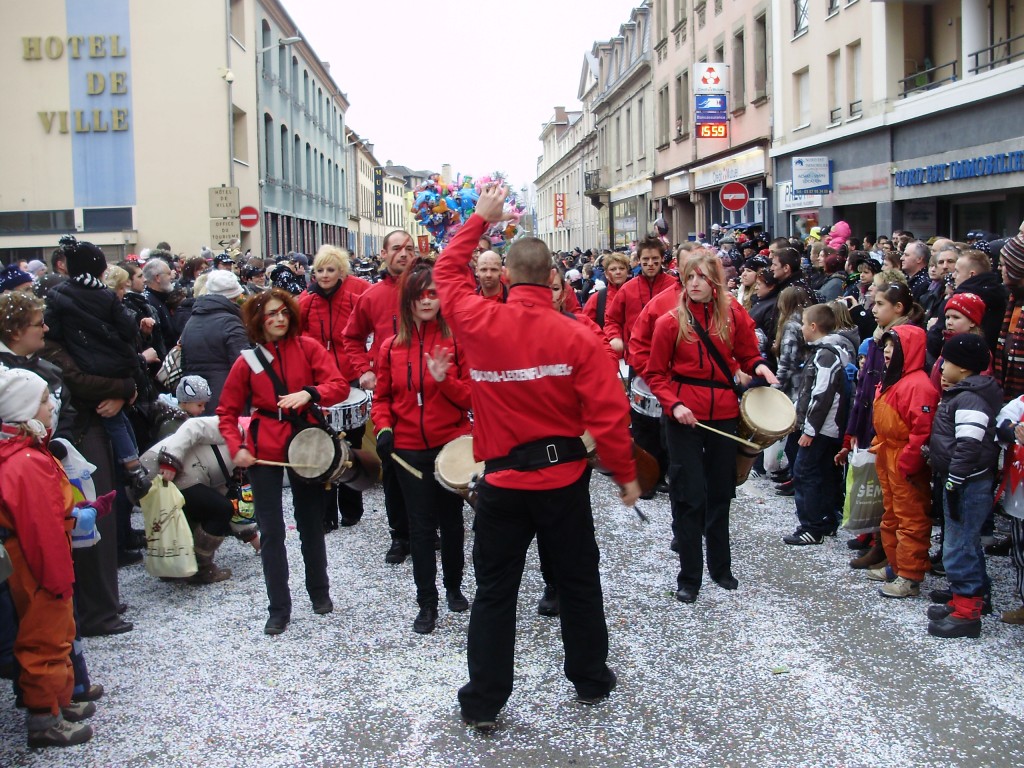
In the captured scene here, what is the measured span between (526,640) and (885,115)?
16881mm

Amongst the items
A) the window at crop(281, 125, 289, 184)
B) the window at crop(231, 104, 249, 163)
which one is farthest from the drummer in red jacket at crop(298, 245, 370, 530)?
the window at crop(281, 125, 289, 184)

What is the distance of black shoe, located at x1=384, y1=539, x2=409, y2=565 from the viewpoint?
682cm

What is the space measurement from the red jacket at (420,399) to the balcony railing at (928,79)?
14.8 metres

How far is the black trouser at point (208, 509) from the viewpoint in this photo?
6.34 meters

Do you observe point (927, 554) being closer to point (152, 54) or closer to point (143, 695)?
point (143, 695)

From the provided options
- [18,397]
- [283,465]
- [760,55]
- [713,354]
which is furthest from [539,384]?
[760,55]

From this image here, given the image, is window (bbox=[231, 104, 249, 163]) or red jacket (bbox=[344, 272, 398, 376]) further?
window (bbox=[231, 104, 249, 163])

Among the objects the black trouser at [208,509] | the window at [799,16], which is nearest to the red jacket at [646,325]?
the black trouser at [208,509]

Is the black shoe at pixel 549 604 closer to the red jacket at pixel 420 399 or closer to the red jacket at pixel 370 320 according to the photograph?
the red jacket at pixel 420 399

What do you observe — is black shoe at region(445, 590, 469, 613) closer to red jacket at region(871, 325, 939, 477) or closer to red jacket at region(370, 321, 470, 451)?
red jacket at region(370, 321, 470, 451)

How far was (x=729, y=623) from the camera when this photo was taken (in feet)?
17.9

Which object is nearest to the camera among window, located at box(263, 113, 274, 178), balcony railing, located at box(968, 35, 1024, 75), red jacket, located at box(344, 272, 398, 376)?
red jacket, located at box(344, 272, 398, 376)

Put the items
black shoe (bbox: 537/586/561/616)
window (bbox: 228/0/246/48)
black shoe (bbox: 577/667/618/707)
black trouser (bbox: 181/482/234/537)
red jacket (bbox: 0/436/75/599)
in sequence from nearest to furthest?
1. red jacket (bbox: 0/436/75/599)
2. black shoe (bbox: 577/667/618/707)
3. black shoe (bbox: 537/586/561/616)
4. black trouser (bbox: 181/482/234/537)
5. window (bbox: 228/0/246/48)

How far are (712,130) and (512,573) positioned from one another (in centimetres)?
2595
